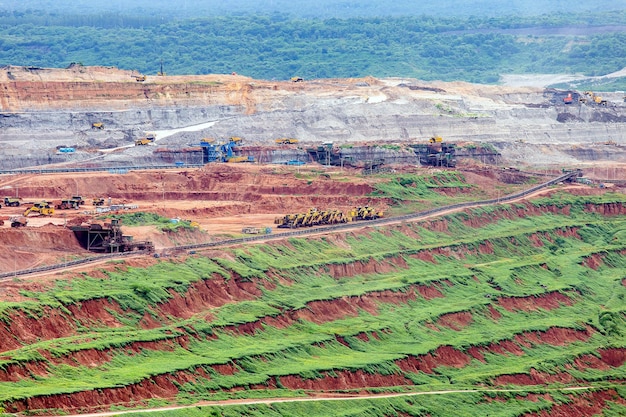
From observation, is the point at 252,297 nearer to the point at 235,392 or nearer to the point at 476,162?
the point at 235,392

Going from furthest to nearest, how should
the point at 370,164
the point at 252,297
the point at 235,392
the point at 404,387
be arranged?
1. the point at 370,164
2. the point at 252,297
3. the point at 404,387
4. the point at 235,392

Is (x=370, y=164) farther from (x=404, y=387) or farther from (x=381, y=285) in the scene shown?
(x=404, y=387)

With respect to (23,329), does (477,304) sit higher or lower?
lower

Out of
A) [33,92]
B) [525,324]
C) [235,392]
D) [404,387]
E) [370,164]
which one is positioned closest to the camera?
[235,392]

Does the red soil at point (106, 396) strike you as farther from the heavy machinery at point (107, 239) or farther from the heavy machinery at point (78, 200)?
the heavy machinery at point (78, 200)

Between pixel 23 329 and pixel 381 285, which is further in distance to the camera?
pixel 381 285

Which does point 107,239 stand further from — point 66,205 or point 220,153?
point 220,153

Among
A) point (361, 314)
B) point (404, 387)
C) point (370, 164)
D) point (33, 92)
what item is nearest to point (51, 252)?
point (361, 314)
